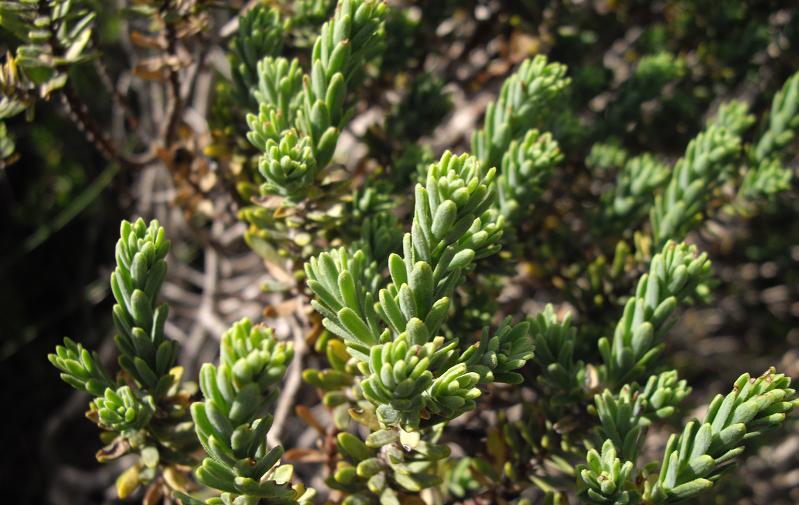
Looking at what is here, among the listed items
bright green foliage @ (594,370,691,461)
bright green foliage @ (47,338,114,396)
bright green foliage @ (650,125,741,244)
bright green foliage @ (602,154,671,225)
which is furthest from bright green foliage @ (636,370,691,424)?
bright green foliage @ (47,338,114,396)

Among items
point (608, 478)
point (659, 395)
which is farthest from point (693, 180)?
point (608, 478)

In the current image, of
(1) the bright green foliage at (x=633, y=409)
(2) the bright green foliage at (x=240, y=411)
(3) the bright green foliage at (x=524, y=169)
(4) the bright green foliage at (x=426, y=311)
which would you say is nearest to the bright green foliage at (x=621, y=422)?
(1) the bright green foliage at (x=633, y=409)

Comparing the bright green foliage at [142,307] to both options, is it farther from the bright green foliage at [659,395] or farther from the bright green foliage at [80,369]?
the bright green foliage at [659,395]

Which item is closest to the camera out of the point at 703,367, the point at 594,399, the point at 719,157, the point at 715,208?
the point at 594,399

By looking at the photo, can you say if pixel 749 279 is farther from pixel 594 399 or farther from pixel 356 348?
pixel 356 348

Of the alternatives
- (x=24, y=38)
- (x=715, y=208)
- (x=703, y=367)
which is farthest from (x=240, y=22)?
(x=703, y=367)

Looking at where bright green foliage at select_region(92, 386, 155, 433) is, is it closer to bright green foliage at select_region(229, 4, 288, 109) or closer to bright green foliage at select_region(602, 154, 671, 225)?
bright green foliage at select_region(229, 4, 288, 109)
